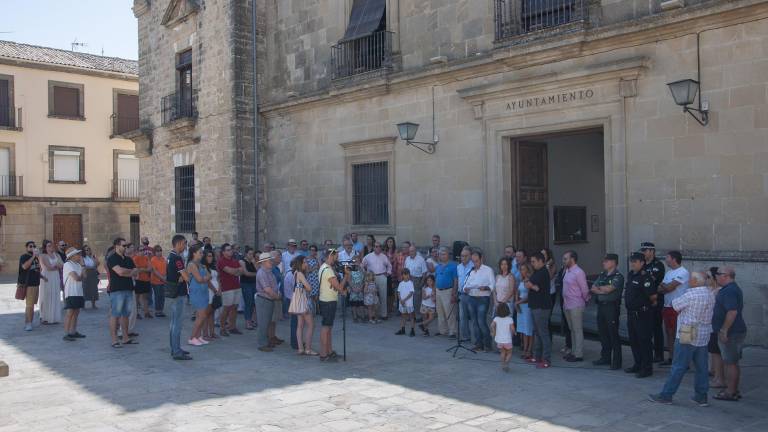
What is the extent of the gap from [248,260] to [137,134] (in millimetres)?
11514

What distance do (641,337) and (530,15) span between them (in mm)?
6437

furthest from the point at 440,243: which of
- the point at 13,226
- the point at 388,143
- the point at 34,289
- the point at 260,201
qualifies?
the point at 13,226

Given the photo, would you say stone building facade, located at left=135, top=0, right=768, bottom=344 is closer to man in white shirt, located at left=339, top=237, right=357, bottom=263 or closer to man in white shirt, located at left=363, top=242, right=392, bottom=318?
man in white shirt, located at left=363, top=242, right=392, bottom=318

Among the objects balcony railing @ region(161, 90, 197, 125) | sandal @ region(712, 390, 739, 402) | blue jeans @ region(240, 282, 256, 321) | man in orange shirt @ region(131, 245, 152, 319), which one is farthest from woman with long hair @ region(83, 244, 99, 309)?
sandal @ region(712, 390, 739, 402)

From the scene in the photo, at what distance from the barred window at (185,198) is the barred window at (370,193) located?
6343mm

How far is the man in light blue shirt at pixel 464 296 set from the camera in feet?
34.8

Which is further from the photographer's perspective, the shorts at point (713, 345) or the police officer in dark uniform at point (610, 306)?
the police officer in dark uniform at point (610, 306)

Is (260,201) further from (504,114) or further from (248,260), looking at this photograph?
(504,114)

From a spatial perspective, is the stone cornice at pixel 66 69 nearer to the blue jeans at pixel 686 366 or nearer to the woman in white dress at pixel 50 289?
the woman in white dress at pixel 50 289

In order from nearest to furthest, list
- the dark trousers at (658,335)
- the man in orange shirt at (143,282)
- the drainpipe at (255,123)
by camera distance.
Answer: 1. the dark trousers at (658,335)
2. the man in orange shirt at (143,282)
3. the drainpipe at (255,123)

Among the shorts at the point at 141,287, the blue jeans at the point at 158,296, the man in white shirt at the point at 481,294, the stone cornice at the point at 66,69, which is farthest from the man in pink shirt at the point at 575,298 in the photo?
the stone cornice at the point at 66,69

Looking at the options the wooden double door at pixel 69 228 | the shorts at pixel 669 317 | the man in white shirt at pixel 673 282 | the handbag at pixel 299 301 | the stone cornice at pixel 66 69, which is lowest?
the shorts at pixel 669 317

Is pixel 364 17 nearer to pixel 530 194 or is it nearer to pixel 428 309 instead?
pixel 530 194

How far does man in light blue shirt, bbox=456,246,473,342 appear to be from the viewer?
34.8ft
